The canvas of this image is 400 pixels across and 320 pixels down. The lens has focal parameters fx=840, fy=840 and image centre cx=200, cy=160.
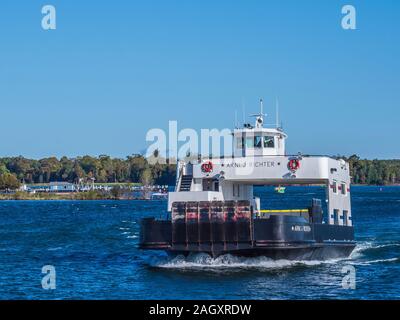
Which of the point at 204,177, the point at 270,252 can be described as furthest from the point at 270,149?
the point at 270,252

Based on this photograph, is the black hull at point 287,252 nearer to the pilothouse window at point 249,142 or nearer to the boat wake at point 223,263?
the boat wake at point 223,263

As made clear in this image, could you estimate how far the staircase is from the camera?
1431 inches

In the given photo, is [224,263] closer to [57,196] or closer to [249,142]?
[249,142]

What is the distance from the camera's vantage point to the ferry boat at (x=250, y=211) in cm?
3197

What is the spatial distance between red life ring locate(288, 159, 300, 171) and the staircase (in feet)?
14.4

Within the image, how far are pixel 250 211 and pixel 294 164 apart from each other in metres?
4.21

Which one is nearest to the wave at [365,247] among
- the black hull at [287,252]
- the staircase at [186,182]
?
the black hull at [287,252]

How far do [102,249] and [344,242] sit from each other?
1412 centimetres

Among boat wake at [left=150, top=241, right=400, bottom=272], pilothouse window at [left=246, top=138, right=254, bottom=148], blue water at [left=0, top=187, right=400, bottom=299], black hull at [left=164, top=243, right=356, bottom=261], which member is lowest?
blue water at [left=0, top=187, right=400, bottom=299]

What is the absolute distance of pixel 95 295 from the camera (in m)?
27.7

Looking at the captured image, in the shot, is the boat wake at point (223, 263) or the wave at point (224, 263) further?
the wave at point (224, 263)

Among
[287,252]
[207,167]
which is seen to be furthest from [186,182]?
[287,252]

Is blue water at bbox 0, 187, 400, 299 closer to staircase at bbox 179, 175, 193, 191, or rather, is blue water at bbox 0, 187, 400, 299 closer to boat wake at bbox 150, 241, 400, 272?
boat wake at bbox 150, 241, 400, 272

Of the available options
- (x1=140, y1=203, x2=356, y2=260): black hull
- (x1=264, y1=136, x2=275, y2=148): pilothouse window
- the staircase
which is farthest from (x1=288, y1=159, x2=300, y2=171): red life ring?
the staircase
